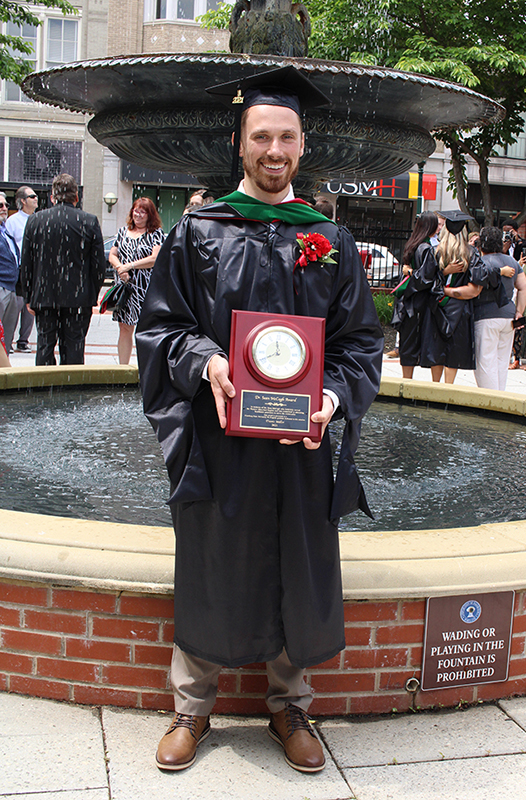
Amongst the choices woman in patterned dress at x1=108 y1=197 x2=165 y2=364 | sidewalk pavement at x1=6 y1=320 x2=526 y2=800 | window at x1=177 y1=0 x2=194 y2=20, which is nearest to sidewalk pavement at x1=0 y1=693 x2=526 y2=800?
sidewalk pavement at x1=6 y1=320 x2=526 y2=800

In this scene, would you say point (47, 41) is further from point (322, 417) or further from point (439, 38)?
point (322, 417)

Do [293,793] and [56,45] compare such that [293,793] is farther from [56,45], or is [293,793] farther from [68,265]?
[56,45]

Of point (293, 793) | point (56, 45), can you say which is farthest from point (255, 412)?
point (56, 45)

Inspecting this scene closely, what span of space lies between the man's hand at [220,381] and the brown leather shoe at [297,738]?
94 cm

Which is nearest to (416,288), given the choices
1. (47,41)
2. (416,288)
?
(416,288)

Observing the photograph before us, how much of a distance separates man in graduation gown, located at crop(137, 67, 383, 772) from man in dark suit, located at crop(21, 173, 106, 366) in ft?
16.1

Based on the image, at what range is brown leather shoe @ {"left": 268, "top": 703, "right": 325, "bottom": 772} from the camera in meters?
2.27

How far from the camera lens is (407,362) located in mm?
7566

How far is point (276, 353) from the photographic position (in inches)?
79.9

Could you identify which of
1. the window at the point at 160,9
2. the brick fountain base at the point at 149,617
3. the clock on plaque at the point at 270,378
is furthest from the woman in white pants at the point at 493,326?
the window at the point at 160,9

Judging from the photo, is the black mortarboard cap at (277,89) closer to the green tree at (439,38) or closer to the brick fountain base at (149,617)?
the brick fountain base at (149,617)

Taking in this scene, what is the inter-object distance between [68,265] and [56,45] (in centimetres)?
2671

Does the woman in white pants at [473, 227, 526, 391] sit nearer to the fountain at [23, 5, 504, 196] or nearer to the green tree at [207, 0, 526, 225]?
the fountain at [23, 5, 504, 196]

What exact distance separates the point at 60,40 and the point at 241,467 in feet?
104
